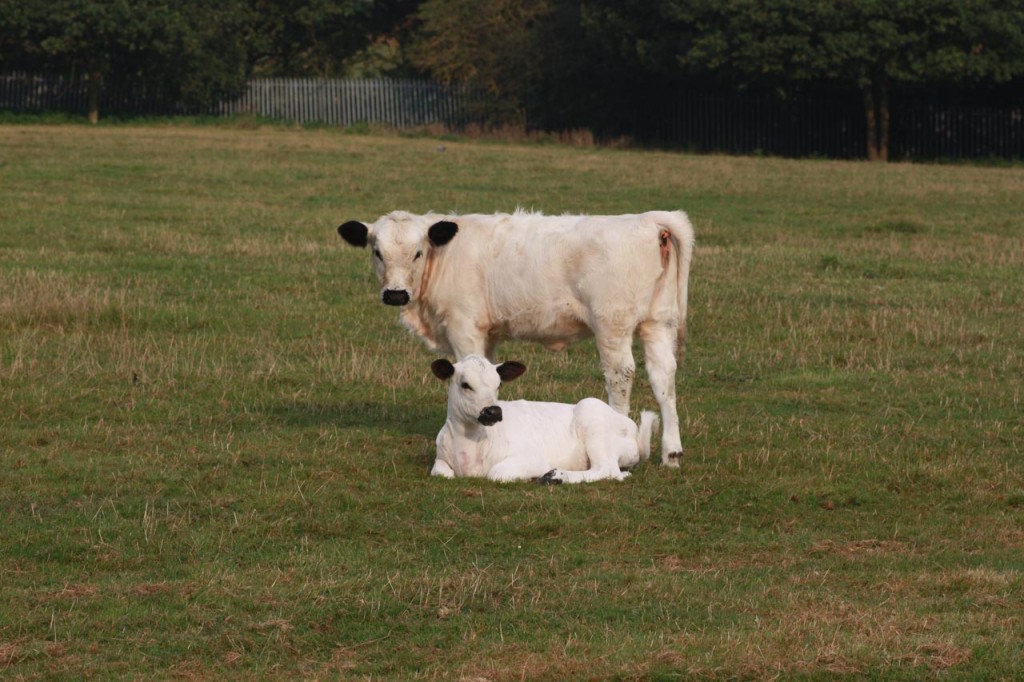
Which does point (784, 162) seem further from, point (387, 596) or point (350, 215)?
point (387, 596)

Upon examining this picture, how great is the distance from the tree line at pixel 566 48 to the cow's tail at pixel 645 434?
3621 cm

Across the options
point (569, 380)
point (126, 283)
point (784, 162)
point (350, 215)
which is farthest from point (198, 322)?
point (784, 162)

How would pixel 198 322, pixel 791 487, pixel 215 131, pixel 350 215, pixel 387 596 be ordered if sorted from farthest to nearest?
pixel 215 131 → pixel 350 215 → pixel 198 322 → pixel 791 487 → pixel 387 596

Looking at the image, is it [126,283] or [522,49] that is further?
[522,49]

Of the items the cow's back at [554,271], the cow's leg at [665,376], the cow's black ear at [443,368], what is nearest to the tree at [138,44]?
the cow's back at [554,271]

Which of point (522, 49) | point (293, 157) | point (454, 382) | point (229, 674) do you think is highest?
point (522, 49)

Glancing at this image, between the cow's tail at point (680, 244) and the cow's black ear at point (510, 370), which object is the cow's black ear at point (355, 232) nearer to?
the cow's black ear at point (510, 370)

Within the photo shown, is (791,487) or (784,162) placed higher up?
(784,162)

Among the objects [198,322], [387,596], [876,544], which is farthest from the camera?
[198,322]

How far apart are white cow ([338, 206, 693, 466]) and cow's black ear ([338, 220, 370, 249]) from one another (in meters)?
0.01

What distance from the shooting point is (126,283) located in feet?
57.2

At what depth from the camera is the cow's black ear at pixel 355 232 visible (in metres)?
10.9

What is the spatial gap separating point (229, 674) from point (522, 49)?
53214 millimetres

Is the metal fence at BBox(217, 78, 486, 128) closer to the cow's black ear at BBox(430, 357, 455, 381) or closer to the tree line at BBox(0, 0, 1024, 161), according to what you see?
the tree line at BBox(0, 0, 1024, 161)
